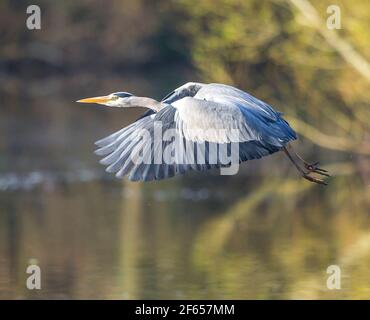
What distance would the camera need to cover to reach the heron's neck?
26.6 ft

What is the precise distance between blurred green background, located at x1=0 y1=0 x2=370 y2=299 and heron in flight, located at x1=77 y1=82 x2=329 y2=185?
10.4 ft

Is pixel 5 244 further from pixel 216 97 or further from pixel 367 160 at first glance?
pixel 367 160

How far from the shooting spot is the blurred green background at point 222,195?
11.8 metres

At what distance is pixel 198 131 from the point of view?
770 cm

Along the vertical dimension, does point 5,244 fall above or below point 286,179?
below

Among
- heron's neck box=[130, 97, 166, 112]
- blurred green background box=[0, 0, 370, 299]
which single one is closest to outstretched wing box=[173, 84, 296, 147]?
heron's neck box=[130, 97, 166, 112]

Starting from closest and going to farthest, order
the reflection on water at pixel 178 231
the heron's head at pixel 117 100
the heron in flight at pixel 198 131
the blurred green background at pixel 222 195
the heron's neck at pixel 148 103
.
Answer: the heron in flight at pixel 198 131 → the heron's neck at pixel 148 103 → the heron's head at pixel 117 100 → the reflection on water at pixel 178 231 → the blurred green background at pixel 222 195

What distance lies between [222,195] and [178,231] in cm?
315

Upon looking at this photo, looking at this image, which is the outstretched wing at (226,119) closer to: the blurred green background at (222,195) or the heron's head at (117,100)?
the heron's head at (117,100)

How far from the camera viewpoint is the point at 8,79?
34312mm

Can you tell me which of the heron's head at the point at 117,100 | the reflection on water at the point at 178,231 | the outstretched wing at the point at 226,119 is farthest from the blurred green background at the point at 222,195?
the outstretched wing at the point at 226,119
